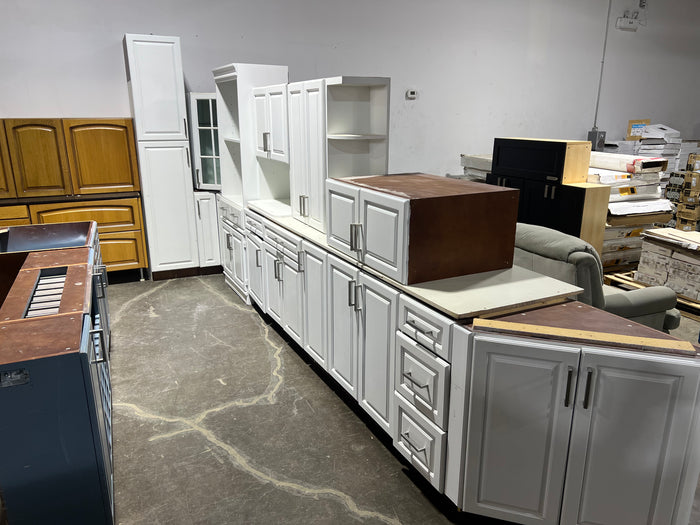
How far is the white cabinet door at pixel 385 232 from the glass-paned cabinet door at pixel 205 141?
9.89 feet

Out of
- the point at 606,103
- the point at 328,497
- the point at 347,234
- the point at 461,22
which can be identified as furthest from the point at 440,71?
the point at 328,497

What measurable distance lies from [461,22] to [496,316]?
5.28 metres

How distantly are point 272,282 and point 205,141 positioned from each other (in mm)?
2024

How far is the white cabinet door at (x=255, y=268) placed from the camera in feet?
13.3

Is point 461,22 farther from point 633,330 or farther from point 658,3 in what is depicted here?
point 633,330

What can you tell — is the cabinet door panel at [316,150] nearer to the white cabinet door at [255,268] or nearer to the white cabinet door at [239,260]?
the white cabinet door at [255,268]

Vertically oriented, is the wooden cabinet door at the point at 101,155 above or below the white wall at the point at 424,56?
below

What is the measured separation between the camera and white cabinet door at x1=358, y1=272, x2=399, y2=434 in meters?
2.39

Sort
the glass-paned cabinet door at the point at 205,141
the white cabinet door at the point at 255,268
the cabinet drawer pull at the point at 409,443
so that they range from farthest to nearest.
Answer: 1. the glass-paned cabinet door at the point at 205,141
2. the white cabinet door at the point at 255,268
3. the cabinet drawer pull at the point at 409,443

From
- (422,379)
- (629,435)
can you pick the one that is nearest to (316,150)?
(422,379)

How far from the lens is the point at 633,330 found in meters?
1.86

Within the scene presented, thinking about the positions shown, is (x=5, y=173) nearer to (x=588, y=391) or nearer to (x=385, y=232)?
(x=385, y=232)

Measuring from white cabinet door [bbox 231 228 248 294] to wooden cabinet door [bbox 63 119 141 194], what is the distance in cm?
116

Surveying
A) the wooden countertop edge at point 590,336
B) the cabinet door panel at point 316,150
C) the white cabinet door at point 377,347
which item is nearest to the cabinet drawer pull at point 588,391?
the wooden countertop edge at point 590,336
